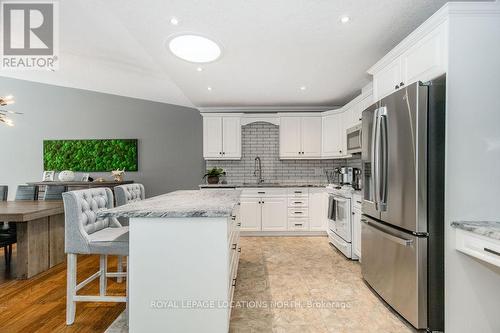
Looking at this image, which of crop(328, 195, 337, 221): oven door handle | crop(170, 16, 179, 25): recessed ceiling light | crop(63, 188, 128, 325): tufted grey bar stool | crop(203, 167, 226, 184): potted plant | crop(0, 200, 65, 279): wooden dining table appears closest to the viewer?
crop(63, 188, 128, 325): tufted grey bar stool

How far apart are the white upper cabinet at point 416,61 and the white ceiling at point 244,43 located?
0.87 feet

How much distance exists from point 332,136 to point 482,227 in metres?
3.43

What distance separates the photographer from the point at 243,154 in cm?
539

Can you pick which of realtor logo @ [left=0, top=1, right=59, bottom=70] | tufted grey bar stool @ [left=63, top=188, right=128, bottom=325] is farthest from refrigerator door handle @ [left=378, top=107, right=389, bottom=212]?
Answer: realtor logo @ [left=0, top=1, right=59, bottom=70]

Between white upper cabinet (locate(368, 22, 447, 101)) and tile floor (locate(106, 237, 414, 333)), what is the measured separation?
1971 mm

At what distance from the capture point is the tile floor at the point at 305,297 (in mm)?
2023

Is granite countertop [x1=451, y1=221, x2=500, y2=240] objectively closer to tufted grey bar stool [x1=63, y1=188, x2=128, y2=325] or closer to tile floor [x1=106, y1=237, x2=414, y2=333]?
tile floor [x1=106, y1=237, x2=414, y2=333]

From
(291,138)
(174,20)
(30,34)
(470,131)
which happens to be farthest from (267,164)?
(30,34)

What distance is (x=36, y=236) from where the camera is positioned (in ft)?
10.1

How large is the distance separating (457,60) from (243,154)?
3.97 metres

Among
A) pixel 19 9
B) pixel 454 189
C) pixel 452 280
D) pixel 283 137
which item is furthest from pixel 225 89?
pixel 452 280

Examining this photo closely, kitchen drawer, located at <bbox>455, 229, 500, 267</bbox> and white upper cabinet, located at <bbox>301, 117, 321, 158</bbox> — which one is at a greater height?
white upper cabinet, located at <bbox>301, 117, 321, 158</bbox>

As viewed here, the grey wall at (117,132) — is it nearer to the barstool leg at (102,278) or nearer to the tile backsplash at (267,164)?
the tile backsplash at (267,164)

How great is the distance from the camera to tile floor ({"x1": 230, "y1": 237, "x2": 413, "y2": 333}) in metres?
2.02
